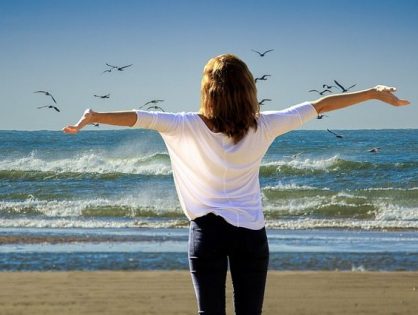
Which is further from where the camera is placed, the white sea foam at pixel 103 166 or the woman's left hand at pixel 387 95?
the white sea foam at pixel 103 166

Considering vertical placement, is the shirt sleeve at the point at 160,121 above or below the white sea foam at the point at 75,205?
above

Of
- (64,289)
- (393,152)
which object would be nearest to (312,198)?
(64,289)

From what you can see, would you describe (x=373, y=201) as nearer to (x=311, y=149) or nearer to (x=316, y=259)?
(x=316, y=259)

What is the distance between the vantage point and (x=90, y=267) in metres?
9.50

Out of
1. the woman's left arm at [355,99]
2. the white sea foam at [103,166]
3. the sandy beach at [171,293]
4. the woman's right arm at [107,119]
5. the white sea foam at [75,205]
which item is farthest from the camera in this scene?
the white sea foam at [103,166]

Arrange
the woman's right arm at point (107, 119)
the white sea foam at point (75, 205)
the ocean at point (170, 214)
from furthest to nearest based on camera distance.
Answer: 1. the white sea foam at point (75, 205)
2. the ocean at point (170, 214)
3. the woman's right arm at point (107, 119)

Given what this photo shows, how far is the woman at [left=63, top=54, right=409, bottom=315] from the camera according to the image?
10.4 feet

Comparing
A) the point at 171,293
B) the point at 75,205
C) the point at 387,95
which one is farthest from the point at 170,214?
the point at 387,95

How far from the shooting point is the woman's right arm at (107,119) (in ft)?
10.2

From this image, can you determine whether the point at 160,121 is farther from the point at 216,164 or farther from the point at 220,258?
the point at 220,258

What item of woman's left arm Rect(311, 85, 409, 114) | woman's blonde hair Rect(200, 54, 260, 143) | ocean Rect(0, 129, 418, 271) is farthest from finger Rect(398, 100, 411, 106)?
ocean Rect(0, 129, 418, 271)

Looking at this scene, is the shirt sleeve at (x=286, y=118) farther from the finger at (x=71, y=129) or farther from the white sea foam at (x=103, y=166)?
the white sea foam at (x=103, y=166)

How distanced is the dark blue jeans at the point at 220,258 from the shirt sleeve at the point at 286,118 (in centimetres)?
37

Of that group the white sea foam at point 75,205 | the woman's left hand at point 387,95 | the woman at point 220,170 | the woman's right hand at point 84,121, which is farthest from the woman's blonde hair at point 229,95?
the white sea foam at point 75,205
